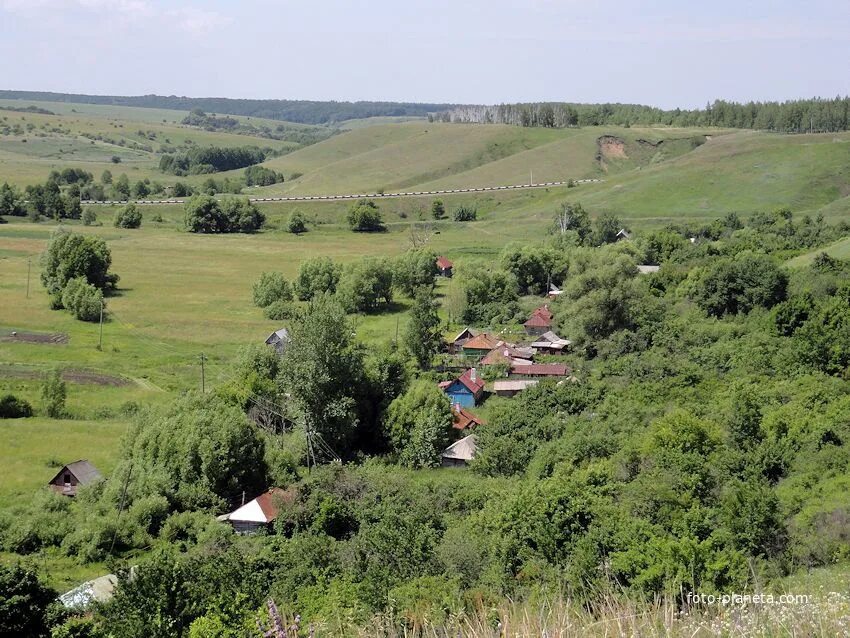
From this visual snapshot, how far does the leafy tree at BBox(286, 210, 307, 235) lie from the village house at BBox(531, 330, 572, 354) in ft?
176

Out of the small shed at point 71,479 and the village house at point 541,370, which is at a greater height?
the small shed at point 71,479

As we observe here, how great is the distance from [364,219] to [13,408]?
65.4 metres

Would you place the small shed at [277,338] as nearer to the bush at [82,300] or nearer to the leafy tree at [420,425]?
the bush at [82,300]

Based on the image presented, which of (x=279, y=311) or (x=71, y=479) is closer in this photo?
(x=71, y=479)

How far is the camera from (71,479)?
27.2 meters

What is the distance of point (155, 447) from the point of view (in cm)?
2773

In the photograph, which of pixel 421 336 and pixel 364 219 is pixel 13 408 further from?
pixel 364 219

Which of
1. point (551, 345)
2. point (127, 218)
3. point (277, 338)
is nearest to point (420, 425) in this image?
point (551, 345)

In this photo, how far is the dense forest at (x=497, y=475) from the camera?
649 inches

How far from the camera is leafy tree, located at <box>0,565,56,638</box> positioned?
15078 mm

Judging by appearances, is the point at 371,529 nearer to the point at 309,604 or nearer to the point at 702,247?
the point at 309,604

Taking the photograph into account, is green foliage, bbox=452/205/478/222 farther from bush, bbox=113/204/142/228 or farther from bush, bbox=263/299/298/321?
bush, bbox=263/299/298/321

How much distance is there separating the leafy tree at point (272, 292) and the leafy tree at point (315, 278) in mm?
836

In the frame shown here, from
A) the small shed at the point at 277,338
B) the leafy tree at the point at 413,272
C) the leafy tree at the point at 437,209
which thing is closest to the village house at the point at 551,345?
the small shed at the point at 277,338
